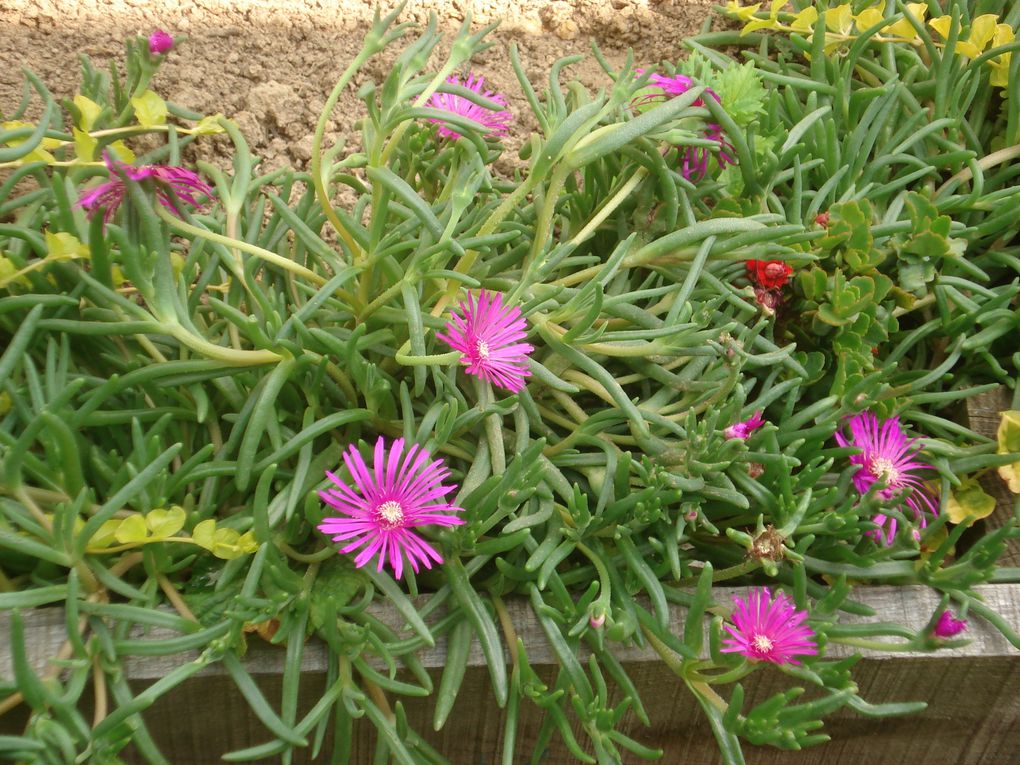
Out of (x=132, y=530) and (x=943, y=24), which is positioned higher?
(x=943, y=24)

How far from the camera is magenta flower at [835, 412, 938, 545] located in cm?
82

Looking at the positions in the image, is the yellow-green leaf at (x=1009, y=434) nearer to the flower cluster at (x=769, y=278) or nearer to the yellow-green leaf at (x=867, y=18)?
the flower cluster at (x=769, y=278)

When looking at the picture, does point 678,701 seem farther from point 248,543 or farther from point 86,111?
point 86,111

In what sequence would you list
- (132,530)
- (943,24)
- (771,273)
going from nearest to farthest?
A: (132,530)
(771,273)
(943,24)

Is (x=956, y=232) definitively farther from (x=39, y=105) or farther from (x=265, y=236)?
(x=39, y=105)

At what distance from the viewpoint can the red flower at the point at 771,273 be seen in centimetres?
86

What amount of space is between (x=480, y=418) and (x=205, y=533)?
0.75 feet

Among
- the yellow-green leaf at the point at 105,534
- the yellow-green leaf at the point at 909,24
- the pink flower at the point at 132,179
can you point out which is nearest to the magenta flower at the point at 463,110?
the pink flower at the point at 132,179

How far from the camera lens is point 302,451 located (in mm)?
733

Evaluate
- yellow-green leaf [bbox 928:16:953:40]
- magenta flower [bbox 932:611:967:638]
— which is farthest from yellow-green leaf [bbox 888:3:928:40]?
magenta flower [bbox 932:611:967:638]

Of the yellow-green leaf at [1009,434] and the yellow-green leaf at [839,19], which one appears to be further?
the yellow-green leaf at [839,19]

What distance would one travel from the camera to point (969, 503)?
3.00ft

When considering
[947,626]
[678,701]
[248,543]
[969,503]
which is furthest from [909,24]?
[248,543]

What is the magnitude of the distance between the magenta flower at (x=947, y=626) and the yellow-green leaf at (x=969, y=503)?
18 cm
